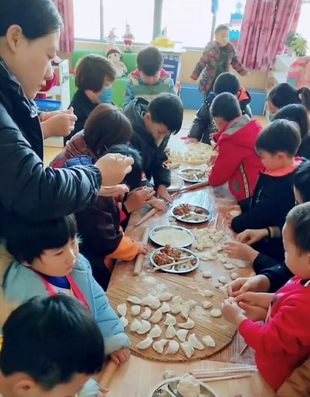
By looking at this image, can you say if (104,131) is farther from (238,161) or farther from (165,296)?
(238,161)

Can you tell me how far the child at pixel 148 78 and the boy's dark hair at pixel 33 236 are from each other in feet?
6.83

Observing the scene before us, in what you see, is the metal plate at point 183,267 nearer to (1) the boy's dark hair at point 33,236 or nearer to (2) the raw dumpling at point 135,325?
(2) the raw dumpling at point 135,325

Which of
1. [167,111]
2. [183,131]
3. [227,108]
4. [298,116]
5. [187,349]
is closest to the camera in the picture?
[187,349]

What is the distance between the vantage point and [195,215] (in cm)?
178

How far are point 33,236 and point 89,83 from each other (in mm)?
1567

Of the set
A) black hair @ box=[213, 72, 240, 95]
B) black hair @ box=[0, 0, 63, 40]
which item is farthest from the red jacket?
black hair @ box=[0, 0, 63, 40]

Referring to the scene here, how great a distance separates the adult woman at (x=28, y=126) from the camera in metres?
0.79

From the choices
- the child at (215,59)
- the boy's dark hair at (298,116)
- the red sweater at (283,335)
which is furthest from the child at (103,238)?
the child at (215,59)

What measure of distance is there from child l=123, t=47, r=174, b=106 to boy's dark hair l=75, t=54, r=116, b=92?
21.4 inches

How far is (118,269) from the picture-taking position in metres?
1.38

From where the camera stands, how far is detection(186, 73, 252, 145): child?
275cm

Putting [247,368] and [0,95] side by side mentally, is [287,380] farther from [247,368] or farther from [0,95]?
[0,95]

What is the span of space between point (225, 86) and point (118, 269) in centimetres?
179

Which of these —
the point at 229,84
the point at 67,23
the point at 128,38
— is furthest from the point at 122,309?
the point at 67,23
